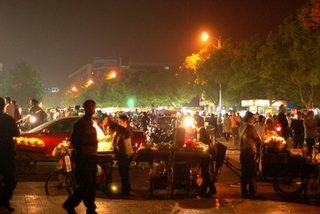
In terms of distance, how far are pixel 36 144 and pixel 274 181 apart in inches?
286

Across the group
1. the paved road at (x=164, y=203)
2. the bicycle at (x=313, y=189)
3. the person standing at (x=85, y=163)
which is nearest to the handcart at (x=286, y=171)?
the paved road at (x=164, y=203)

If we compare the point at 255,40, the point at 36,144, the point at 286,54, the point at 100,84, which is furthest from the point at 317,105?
the point at 100,84

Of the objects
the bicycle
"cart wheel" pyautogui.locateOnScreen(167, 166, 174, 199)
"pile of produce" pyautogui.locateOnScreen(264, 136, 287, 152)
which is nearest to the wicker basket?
"pile of produce" pyautogui.locateOnScreen(264, 136, 287, 152)

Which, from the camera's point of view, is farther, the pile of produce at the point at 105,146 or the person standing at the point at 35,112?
the person standing at the point at 35,112

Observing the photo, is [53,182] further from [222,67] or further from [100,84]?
[100,84]

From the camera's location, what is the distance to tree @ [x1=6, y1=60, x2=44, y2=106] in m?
64.5

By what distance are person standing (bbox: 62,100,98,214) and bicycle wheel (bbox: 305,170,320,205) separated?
499cm

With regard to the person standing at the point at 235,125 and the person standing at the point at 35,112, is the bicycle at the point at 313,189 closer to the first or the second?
the person standing at the point at 35,112

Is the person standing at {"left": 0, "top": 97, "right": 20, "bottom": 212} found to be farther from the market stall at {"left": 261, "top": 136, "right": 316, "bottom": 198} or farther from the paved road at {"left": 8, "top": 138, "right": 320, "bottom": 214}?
the market stall at {"left": 261, "top": 136, "right": 316, "bottom": 198}

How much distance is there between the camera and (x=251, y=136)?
12.2 m

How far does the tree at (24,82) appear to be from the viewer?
212ft

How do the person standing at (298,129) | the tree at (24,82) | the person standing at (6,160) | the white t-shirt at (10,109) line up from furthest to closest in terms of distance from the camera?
the tree at (24,82) → the person standing at (298,129) → the white t-shirt at (10,109) → the person standing at (6,160)

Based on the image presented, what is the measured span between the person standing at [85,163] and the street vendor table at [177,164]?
11.2ft

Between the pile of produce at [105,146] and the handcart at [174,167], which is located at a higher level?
the pile of produce at [105,146]
